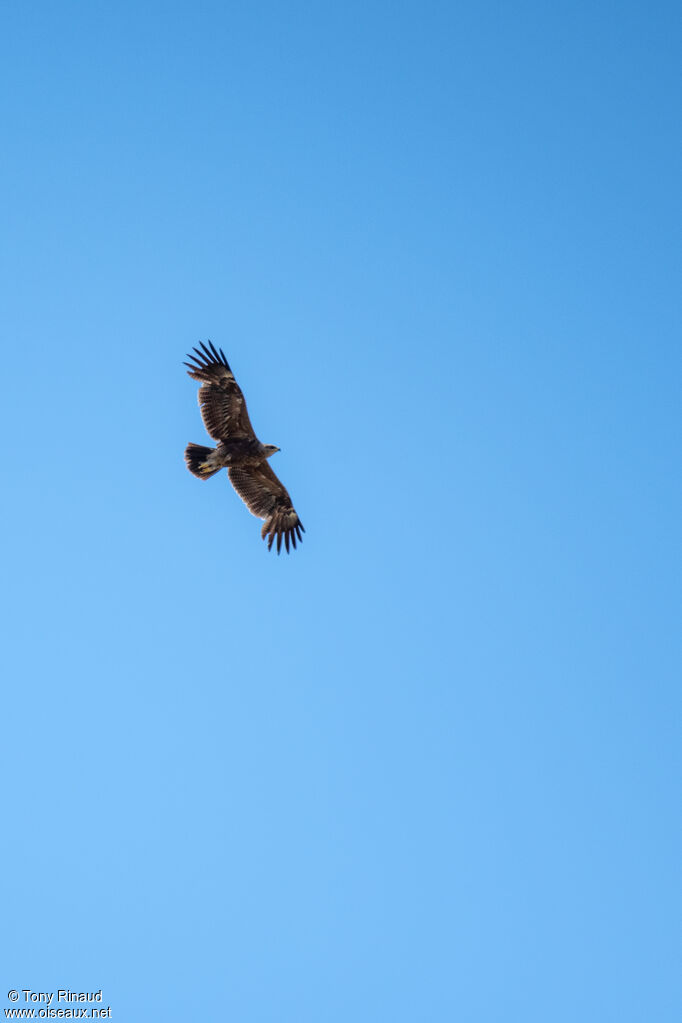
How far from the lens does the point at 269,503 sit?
1925cm

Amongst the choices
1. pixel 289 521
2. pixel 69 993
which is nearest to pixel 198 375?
pixel 289 521

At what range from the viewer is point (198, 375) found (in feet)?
57.7

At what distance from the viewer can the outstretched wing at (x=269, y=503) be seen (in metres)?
19.0

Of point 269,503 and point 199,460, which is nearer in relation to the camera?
point 199,460

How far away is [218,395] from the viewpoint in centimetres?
1769

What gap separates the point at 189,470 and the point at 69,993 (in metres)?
9.44

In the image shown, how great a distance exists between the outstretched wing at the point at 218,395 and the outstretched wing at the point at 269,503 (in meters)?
1.38

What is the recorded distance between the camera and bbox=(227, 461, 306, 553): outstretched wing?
18969 mm

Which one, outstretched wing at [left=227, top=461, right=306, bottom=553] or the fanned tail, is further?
outstretched wing at [left=227, top=461, right=306, bottom=553]

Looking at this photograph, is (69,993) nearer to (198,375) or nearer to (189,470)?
(189,470)

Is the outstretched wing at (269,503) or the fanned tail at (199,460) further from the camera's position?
the outstretched wing at (269,503)

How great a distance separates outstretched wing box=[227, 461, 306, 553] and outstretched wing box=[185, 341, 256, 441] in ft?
4.54

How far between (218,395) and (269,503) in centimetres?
276

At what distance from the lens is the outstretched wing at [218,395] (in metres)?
17.6
